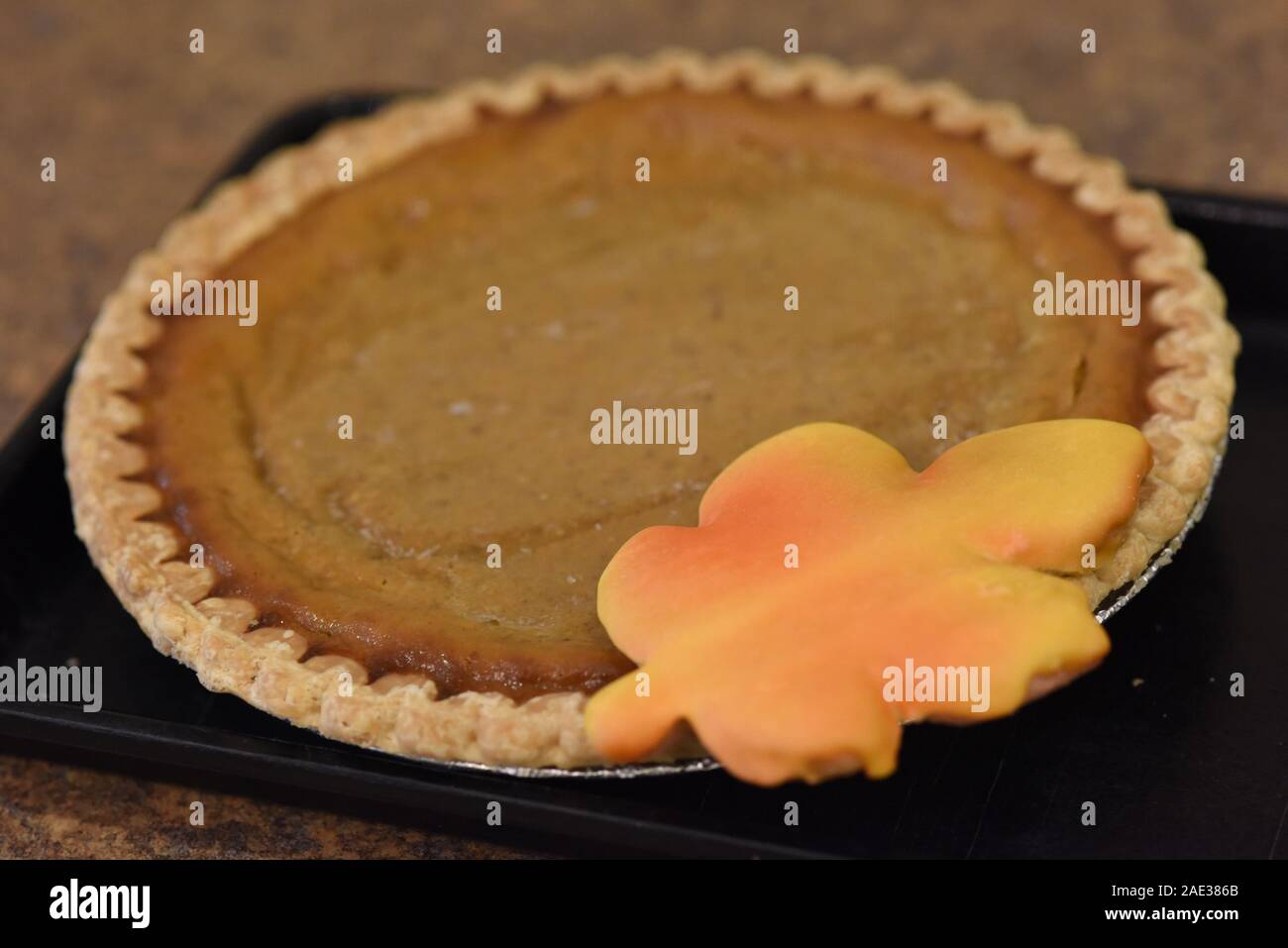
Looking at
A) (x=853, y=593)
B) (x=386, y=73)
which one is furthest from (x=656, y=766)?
(x=386, y=73)

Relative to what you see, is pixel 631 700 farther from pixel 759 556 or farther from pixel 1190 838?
pixel 1190 838

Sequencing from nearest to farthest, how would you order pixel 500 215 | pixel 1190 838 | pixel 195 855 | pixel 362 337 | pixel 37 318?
pixel 1190 838
pixel 195 855
pixel 362 337
pixel 500 215
pixel 37 318

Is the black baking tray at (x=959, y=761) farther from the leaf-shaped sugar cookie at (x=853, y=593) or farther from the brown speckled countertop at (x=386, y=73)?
the brown speckled countertop at (x=386, y=73)

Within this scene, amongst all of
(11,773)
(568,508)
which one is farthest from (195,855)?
(568,508)

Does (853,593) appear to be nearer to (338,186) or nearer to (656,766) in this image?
(656,766)

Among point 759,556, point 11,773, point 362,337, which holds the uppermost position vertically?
point 362,337
